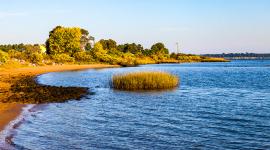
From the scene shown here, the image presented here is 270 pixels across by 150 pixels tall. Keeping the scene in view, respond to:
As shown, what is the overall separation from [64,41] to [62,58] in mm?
14263

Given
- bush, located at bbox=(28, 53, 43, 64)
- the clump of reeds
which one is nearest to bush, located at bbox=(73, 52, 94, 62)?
bush, located at bbox=(28, 53, 43, 64)

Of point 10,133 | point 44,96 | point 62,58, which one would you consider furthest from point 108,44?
point 10,133

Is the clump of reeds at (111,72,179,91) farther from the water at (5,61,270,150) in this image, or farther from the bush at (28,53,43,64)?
the bush at (28,53,43,64)

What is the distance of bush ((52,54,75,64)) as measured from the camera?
402ft

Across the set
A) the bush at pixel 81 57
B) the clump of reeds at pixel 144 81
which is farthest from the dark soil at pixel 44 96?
the bush at pixel 81 57

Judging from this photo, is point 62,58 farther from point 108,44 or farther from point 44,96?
point 44,96

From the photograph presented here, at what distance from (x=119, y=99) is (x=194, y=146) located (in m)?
18.6

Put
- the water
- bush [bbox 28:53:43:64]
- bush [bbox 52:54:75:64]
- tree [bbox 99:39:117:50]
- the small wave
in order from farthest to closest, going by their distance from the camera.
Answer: tree [bbox 99:39:117:50] < bush [bbox 52:54:75:64] < bush [bbox 28:53:43:64] < the water < the small wave

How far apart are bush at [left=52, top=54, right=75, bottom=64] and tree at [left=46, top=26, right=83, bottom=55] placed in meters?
9.71

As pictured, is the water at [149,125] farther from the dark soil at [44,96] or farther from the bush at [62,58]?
the bush at [62,58]

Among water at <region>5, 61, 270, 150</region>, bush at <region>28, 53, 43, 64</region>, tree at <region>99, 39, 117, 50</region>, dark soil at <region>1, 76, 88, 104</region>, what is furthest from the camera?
tree at <region>99, 39, 117, 50</region>

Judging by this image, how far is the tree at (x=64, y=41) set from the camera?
136m

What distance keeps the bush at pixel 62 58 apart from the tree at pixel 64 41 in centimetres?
971

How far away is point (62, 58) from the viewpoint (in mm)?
124188
